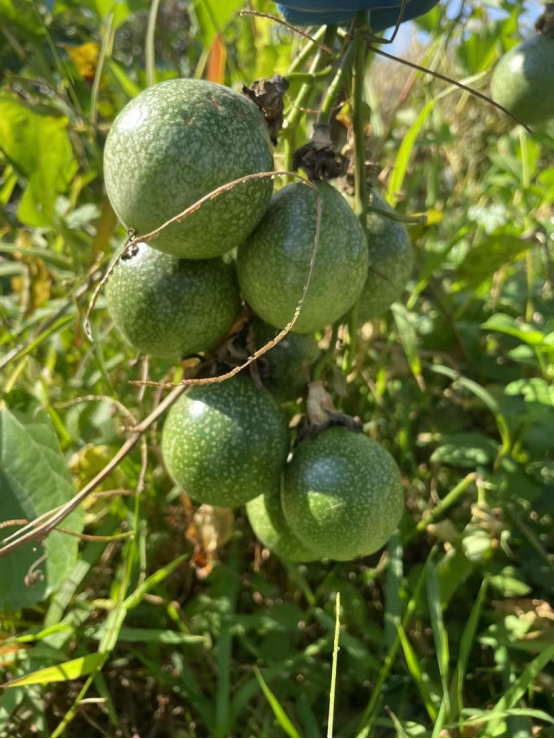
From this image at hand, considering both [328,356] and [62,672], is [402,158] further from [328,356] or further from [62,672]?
[62,672]

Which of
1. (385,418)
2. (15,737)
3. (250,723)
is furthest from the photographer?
(385,418)

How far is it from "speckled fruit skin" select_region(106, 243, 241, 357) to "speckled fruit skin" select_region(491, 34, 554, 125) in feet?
2.97

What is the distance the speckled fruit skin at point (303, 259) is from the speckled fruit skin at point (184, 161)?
0.08m

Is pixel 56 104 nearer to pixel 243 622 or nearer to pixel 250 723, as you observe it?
pixel 243 622

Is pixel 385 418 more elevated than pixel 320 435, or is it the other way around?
pixel 320 435

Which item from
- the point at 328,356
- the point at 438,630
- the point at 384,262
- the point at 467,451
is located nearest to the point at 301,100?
the point at 384,262

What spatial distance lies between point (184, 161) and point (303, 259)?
0.22 m

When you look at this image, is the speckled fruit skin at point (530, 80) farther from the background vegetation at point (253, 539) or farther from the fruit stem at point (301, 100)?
the fruit stem at point (301, 100)

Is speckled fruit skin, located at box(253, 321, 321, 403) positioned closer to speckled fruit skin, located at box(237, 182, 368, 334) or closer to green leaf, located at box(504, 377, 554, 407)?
speckled fruit skin, located at box(237, 182, 368, 334)

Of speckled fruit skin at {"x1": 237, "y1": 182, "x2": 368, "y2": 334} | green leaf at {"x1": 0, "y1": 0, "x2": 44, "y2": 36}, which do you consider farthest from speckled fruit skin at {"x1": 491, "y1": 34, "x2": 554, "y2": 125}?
green leaf at {"x1": 0, "y1": 0, "x2": 44, "y2": 36}

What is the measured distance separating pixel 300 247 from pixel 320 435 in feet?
1.12

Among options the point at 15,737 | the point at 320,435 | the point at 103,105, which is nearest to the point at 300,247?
the point at 320,435

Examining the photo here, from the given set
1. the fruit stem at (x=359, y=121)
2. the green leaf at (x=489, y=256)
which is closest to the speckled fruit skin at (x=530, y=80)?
the green leaf at (x=489, y=256)

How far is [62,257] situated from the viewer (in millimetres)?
1613
